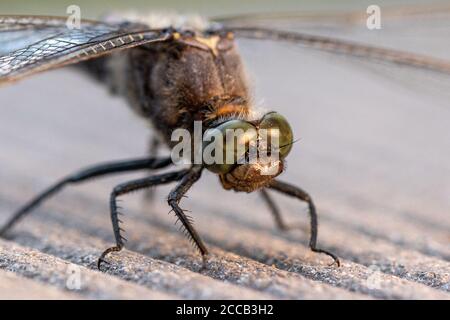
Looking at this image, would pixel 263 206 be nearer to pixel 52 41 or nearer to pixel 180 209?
pixel 180 209

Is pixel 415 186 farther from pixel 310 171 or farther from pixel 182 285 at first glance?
pixel 182 285

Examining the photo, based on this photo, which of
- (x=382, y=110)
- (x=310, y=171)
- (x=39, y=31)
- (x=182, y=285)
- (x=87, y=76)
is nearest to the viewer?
(x=182, y=285)

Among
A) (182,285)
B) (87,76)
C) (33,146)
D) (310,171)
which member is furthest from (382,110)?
(182,285)

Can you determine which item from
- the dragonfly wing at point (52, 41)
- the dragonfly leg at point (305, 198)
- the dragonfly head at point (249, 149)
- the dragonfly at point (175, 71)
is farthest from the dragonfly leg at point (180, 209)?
the dragonfly wing at point (52, 41)

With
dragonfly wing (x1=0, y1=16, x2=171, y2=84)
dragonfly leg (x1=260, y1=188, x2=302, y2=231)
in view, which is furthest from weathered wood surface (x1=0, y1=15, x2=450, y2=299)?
dragonfly wing (x1=0, y1=16, x2=171, y2=84)

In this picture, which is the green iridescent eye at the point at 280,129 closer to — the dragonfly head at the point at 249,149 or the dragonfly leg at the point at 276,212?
the dragonfly head at the point at 249,149

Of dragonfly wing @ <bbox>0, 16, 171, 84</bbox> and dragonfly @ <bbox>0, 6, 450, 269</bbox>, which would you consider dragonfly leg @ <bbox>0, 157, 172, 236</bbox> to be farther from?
dragonfly wing @ <bbox>0, 16, 171, 84</bbox>

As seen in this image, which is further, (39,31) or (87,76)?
(87,76)
